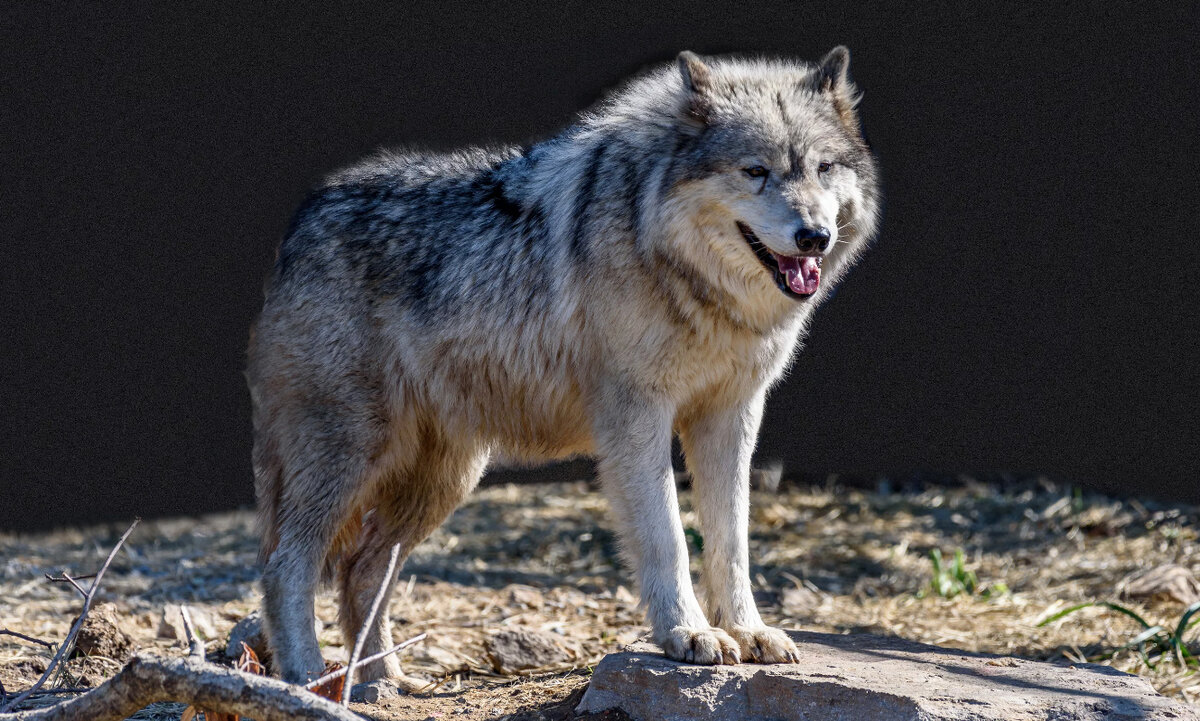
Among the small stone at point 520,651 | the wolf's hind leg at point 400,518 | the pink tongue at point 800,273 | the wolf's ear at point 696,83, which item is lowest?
the small stone at point 520,651

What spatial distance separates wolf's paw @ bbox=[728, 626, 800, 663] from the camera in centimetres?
381

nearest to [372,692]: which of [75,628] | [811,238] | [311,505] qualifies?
[311,505]

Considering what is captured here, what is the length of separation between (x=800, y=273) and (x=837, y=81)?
2.73 ft

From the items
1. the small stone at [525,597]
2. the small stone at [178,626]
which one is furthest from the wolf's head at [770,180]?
the small stone at [178,626]

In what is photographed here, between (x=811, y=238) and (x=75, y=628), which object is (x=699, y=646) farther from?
(x=75, y=628)

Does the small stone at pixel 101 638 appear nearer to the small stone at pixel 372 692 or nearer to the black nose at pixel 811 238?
the small stone at pixel 372 692

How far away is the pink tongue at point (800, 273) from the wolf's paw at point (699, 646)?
111cm

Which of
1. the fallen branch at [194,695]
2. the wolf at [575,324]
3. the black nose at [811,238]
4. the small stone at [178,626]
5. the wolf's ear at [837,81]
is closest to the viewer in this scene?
the fallen branch at [194,695]

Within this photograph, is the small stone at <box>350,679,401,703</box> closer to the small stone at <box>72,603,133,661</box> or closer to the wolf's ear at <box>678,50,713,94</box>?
the small stone at <box>72,603,133,661</box>

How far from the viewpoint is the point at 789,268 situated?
377cm

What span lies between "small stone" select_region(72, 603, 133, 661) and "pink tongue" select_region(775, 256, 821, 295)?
9.78 ft

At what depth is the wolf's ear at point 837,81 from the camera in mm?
4129

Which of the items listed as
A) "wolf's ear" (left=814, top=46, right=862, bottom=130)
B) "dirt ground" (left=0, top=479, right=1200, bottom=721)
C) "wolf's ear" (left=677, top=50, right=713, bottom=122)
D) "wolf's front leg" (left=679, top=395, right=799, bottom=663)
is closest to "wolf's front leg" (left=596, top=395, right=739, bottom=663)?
"wolf's front leg" (left=679, top=395, right=799, bottom=663)

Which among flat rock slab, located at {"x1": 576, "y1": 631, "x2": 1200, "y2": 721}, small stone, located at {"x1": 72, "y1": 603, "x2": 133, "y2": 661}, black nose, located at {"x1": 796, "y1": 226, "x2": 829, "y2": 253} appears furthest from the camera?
small stone, located at {"x1": 72, "y1": 603, "x2": 133, "y2": 661}
